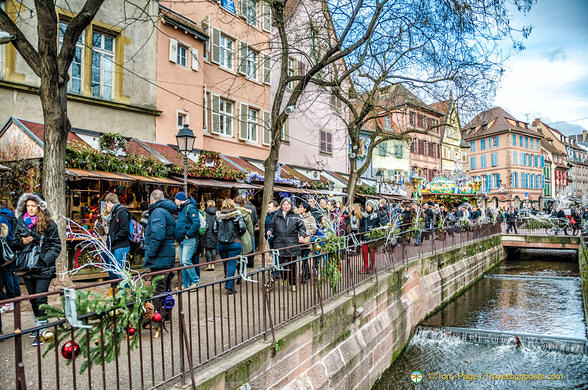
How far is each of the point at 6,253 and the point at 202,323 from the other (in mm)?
2690

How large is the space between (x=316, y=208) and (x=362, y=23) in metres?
5.50

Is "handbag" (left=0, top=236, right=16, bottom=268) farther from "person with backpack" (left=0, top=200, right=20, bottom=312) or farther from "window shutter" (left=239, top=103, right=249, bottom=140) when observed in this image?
"window shutter" (left=239, top=103, right=249, bottom=140)

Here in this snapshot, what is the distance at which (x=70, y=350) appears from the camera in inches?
141

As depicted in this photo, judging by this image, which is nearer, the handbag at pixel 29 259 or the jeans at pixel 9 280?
the handbag at pixel 29 259

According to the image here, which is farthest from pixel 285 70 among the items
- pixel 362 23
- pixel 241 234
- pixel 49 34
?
pixel 49 34

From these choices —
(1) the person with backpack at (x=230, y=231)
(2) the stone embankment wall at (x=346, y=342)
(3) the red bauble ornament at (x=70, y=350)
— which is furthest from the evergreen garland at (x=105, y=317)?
(1) the person with backpack at (x=230, y=231)

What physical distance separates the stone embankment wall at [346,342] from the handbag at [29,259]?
2.66 metres

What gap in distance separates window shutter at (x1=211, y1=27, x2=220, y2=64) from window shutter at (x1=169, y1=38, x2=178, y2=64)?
8.03 ft

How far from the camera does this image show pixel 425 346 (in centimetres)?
1067

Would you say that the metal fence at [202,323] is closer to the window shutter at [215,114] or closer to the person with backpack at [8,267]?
the person with backpack at [8,267]

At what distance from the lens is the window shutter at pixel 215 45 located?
18.2 meters

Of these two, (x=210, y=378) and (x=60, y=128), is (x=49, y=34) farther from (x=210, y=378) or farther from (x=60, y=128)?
(x=210, y=378)

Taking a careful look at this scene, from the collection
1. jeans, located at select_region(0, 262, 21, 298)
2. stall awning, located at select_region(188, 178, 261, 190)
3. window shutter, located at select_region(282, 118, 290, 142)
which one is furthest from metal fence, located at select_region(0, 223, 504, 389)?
window shutter, located at select_region(282, 118, 290, 142)

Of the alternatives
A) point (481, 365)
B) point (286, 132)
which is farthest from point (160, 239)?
point (286, 132)
